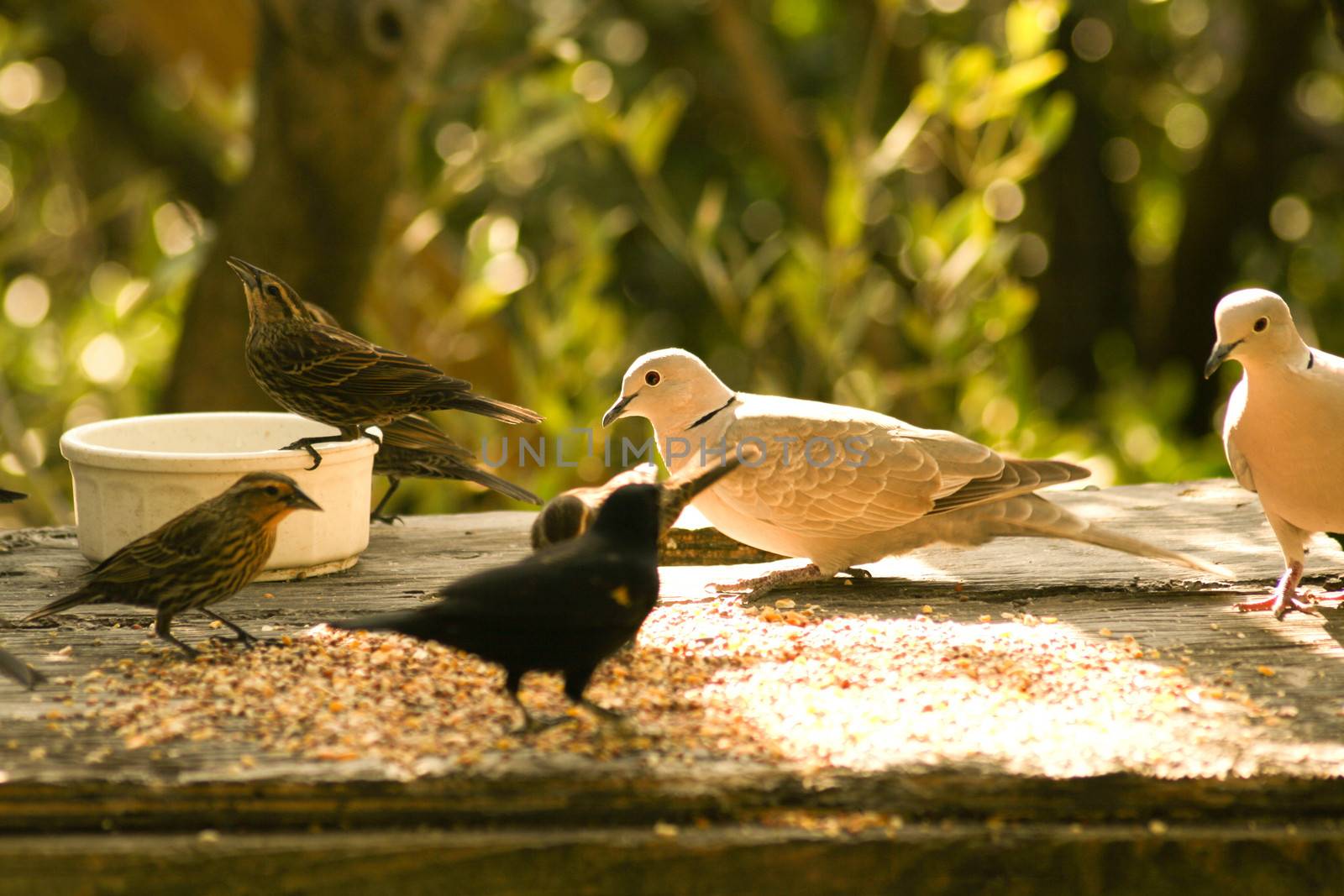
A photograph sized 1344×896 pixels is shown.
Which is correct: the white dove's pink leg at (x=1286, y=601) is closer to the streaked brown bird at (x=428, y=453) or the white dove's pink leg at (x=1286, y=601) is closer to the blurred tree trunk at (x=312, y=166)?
the streaked brown bird at (x=428, y=453)

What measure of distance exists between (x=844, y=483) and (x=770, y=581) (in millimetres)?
334

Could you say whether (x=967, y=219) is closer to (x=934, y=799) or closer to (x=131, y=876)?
(x=934, y=799)

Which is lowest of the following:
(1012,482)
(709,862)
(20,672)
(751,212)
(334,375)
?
(709,862)

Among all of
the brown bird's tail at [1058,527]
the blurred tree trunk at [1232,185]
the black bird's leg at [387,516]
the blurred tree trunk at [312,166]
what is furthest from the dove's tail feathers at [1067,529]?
the blurred tree trunk at [1232,185]

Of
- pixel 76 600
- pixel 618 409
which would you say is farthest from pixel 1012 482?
pixel 76 600

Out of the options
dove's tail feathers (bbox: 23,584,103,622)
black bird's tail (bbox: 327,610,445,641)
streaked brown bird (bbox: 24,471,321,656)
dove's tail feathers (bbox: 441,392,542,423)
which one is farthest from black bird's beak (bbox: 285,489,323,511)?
black bird's tail (bbox: 327,610,445,641)

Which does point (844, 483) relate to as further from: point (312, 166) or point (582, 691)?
point (312, 166)

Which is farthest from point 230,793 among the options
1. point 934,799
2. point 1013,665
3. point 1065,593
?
point 1065,593

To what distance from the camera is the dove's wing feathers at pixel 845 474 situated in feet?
11.8

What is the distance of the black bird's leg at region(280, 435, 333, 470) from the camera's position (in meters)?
3.52

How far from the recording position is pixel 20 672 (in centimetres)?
268

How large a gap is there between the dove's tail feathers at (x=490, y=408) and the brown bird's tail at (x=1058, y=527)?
1269 mm

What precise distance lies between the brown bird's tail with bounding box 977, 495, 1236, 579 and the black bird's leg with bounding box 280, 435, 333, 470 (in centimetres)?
177

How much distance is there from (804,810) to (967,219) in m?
3.73
